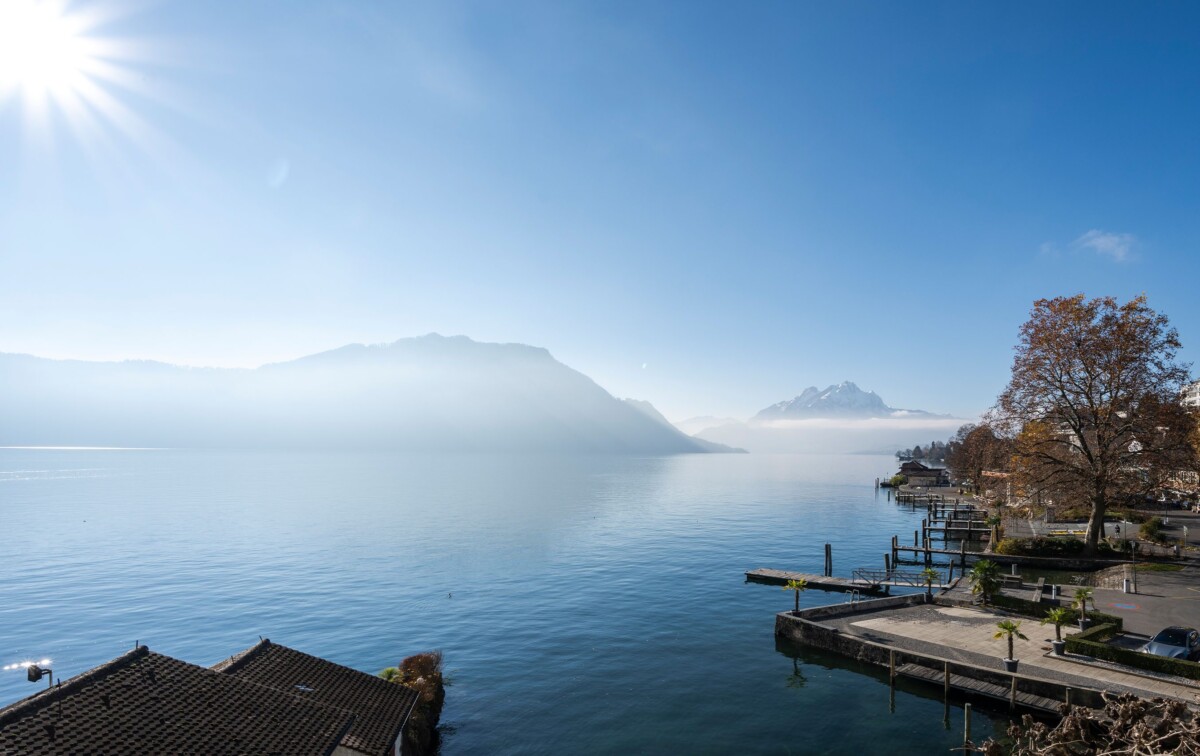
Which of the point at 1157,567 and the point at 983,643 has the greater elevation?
the point at 1157,567

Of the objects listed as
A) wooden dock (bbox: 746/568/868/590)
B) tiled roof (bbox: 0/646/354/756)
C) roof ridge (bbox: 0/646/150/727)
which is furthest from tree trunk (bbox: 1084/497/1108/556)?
roof ridge (bbox: 0/646/150/727)

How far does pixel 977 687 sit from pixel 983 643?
5.64 metres

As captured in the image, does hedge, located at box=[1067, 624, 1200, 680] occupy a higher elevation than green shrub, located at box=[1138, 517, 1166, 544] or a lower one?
lower

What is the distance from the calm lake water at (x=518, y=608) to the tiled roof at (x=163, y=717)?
37.7ft

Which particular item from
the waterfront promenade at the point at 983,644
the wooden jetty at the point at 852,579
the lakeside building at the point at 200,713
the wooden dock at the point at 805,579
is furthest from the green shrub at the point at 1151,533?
the lakeside building at the point at 200,713

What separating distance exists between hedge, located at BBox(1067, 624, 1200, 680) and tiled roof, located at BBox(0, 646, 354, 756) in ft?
113

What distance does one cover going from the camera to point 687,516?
384 feet

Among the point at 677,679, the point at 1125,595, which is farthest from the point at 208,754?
the point at 1125,595

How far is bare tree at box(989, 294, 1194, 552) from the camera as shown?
51.2 m

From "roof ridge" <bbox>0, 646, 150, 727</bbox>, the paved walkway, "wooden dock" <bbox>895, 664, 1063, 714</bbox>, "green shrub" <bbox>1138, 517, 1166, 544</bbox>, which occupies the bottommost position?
"wooden dock" <bbox>895, 664, 1063, 714</bbox>

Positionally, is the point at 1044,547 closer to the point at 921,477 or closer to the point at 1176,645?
the point at 1176,645

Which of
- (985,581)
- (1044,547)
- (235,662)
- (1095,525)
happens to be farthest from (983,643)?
(235,662)

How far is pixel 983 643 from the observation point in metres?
35.2

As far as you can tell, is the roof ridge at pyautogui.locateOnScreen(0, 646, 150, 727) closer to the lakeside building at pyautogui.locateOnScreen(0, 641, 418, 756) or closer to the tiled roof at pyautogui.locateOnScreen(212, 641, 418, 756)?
the lakeside building at pyautogui.locateOnScreen(0, 641, 418, 756)
